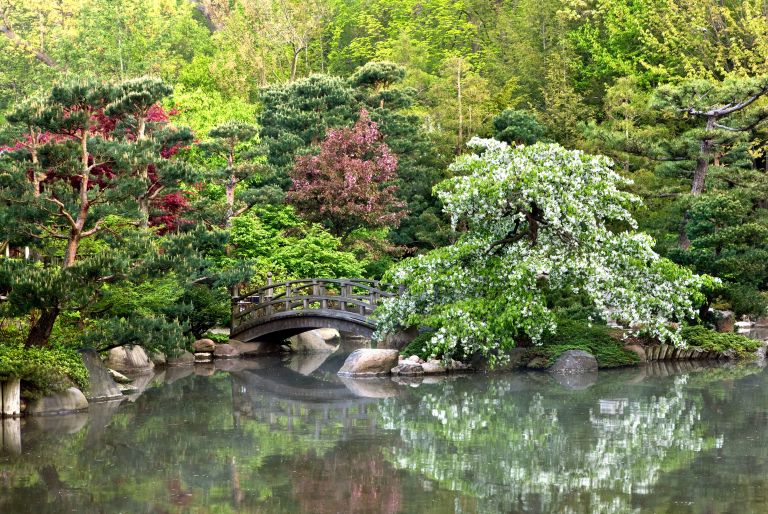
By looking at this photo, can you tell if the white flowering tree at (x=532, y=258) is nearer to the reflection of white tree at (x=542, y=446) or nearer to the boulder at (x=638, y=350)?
the boulder at (x=638, y=350)

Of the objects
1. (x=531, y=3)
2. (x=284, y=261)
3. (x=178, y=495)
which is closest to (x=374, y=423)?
(x=178, y=495)

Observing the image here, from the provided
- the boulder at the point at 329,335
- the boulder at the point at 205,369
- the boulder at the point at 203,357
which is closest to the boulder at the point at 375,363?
the boulder at the point at 205,369

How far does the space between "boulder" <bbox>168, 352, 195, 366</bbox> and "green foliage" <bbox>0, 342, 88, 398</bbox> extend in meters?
6.54

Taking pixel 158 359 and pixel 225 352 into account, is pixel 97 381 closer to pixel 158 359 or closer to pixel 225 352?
→ pixel 158 359

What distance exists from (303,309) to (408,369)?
4031mm

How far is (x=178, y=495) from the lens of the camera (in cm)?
976

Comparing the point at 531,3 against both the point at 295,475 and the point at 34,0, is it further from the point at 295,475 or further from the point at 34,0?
the point at 295,475

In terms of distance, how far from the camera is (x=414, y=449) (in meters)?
11.9

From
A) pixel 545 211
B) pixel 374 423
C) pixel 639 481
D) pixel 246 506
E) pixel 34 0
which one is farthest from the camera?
pixel 34 0

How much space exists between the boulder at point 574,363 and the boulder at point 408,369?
2506 mm

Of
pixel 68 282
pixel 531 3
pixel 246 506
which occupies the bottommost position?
pixel 246 506

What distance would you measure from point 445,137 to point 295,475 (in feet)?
74.5

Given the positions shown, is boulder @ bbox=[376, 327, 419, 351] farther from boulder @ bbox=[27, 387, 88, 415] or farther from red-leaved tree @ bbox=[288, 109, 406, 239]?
red-leaved tree @ bbox=[288, 109, 406, 239]

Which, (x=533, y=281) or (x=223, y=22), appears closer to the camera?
(x=533, y=281)
